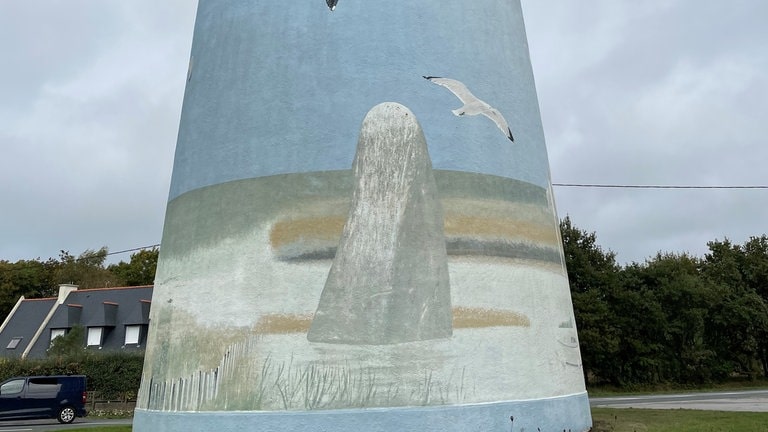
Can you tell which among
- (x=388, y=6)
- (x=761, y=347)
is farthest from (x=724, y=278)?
(x=388, y=6)

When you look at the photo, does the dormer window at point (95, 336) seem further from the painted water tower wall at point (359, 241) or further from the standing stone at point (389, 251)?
the standing stone at point (389, 251)

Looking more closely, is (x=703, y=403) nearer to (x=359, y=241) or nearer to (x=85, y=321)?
(x=359, y=241)

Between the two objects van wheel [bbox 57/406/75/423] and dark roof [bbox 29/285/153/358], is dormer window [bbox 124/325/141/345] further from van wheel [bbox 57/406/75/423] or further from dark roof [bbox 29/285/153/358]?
van wheel [bbox 57/406/75/423]

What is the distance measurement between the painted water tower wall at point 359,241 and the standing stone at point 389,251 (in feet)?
0.07

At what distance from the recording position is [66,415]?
23766mm

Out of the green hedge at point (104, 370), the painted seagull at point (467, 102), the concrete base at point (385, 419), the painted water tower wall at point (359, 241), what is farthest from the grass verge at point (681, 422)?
the green hedge at point (104, 370)

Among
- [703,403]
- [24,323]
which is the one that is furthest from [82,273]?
[703,403]

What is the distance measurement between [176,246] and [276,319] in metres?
2.68

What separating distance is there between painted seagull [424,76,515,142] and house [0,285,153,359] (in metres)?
31.5

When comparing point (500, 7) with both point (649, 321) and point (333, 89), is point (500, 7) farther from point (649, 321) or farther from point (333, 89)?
point (649, 321)

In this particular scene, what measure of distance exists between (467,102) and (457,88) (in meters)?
0.28

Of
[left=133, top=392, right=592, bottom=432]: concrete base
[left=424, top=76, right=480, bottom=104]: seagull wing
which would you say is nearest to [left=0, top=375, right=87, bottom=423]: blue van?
[left=133, top=392, right=592, bottom=432]: concrete base

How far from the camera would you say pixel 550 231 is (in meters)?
11.7

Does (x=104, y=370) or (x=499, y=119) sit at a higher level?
(x=499, y=119)
